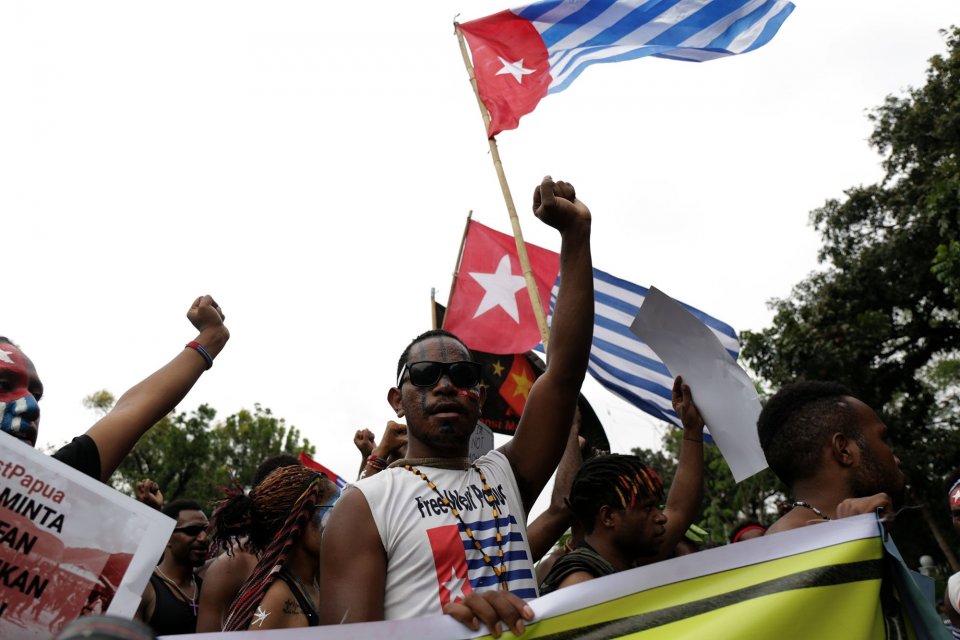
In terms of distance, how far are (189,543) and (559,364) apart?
333cm

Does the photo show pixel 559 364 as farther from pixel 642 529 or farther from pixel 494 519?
pixel 642 529

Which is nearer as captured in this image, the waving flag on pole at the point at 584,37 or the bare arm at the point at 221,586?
the bare arm at the point at 221,586

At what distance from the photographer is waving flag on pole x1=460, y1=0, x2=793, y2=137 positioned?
268 inches

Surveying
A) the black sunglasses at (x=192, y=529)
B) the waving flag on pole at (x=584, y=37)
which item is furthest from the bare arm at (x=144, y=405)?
the waving flag on pole at (x=584, y=37)

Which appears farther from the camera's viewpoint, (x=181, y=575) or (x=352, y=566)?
(x=181, y=575)

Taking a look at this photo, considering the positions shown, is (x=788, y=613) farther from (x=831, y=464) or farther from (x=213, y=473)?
(x=213, y=473)

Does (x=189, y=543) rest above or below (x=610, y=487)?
below

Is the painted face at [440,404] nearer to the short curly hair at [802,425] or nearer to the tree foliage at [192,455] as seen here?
the short curly hair at [802,425]

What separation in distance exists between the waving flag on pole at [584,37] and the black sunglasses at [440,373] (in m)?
4.66

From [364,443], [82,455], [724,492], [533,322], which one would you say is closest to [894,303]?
[724,492]

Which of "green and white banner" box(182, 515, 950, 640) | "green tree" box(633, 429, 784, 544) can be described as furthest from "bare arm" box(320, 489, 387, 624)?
"green tree" box(633, 429, 784, 544)

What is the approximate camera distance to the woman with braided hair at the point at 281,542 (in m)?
3.09

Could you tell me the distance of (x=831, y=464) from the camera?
290 cm

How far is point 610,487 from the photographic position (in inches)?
138
